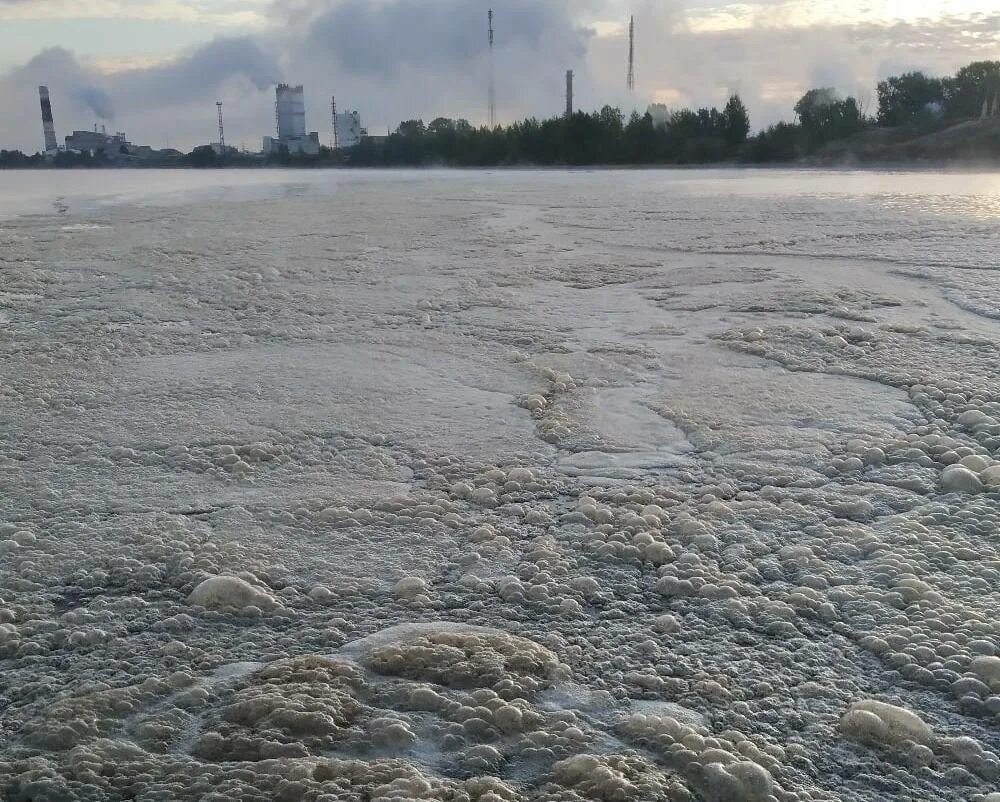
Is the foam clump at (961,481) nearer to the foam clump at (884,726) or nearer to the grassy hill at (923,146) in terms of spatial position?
the foam clump at (884,726)

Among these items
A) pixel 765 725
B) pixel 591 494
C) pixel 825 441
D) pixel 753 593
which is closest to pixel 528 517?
pixel 591 494

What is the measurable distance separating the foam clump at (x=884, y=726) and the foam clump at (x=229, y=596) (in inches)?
35.5

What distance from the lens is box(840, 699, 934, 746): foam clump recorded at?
108 centimetres

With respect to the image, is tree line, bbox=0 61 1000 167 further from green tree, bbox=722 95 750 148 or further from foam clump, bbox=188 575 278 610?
foam clump, bbox=188 575 278 610

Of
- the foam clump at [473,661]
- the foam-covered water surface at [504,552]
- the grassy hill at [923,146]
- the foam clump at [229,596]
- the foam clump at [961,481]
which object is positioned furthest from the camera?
the grassy hill at [923,146]

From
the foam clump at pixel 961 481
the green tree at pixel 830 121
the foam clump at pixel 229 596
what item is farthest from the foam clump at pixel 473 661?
the green tree at pixel 830 121

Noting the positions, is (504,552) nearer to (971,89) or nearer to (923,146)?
(923,146)

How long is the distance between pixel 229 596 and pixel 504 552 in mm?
501

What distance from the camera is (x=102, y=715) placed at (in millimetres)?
1138

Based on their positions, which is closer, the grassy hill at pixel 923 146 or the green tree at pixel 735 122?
the grassy hill at pixel 923 146

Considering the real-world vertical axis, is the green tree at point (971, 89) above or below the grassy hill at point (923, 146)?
above

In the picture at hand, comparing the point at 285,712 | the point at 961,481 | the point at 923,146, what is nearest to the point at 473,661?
the point at 285,712

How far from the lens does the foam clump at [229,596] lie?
1.43 metres

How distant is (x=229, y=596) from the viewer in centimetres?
144
